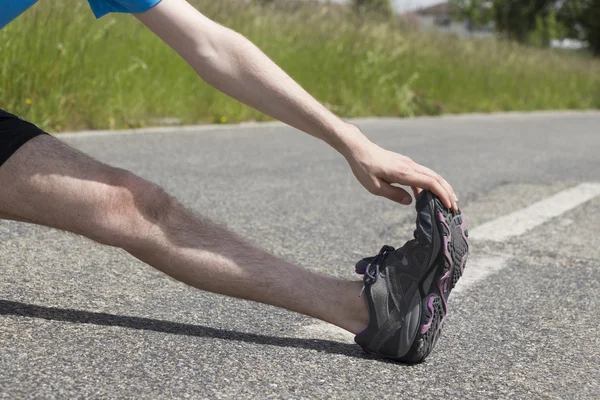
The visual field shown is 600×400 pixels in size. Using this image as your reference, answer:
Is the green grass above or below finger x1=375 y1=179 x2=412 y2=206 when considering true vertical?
below

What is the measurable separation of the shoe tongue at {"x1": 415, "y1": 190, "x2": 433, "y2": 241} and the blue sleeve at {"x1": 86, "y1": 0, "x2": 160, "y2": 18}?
763mm

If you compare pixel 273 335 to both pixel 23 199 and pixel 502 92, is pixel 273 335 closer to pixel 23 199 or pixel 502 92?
pixel 23 199

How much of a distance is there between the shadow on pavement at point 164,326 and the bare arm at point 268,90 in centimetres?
44

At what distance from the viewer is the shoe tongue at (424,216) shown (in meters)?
2.22

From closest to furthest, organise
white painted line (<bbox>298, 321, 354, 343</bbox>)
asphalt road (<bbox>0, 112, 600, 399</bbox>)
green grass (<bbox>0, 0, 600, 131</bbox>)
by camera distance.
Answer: asphalt road (<bbox>0, 112, 600, 399</bbox>) < white painted line (<bbox>298, 321, 354, 343</bbox>) < green grass (<bbox>0, 0, 600, 131</bbox>)

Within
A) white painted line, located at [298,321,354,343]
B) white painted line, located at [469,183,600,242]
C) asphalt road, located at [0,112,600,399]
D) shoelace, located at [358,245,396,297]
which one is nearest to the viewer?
asphalt road, located at [0,112,600,399]

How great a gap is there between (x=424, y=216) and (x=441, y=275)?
0.15m

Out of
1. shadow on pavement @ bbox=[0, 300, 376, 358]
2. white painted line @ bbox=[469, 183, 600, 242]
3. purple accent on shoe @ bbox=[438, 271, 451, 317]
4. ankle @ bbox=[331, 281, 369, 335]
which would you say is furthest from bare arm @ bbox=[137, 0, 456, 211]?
white painted line @ bbox=[469, 183, 600, 242]

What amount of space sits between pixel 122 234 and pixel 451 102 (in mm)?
13542

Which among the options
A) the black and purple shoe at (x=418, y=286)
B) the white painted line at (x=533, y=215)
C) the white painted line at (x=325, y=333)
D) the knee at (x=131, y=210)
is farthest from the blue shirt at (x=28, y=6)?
the white painted line at (x=533, y=215)

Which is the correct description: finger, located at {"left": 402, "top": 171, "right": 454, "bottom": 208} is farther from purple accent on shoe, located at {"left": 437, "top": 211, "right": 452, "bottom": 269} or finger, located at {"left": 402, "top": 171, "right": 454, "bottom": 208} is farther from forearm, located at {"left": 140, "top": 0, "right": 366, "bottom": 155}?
forearm, located at {"left": 140, "top": 0, "right": 366, "bottom": 155}

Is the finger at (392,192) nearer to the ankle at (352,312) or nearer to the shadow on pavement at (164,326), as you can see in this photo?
the ankle at (352,312)

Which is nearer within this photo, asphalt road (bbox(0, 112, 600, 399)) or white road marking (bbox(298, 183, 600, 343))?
asphalt road (bbox(0, 112, 600, 399))

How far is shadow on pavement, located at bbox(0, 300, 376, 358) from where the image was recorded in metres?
2.40
